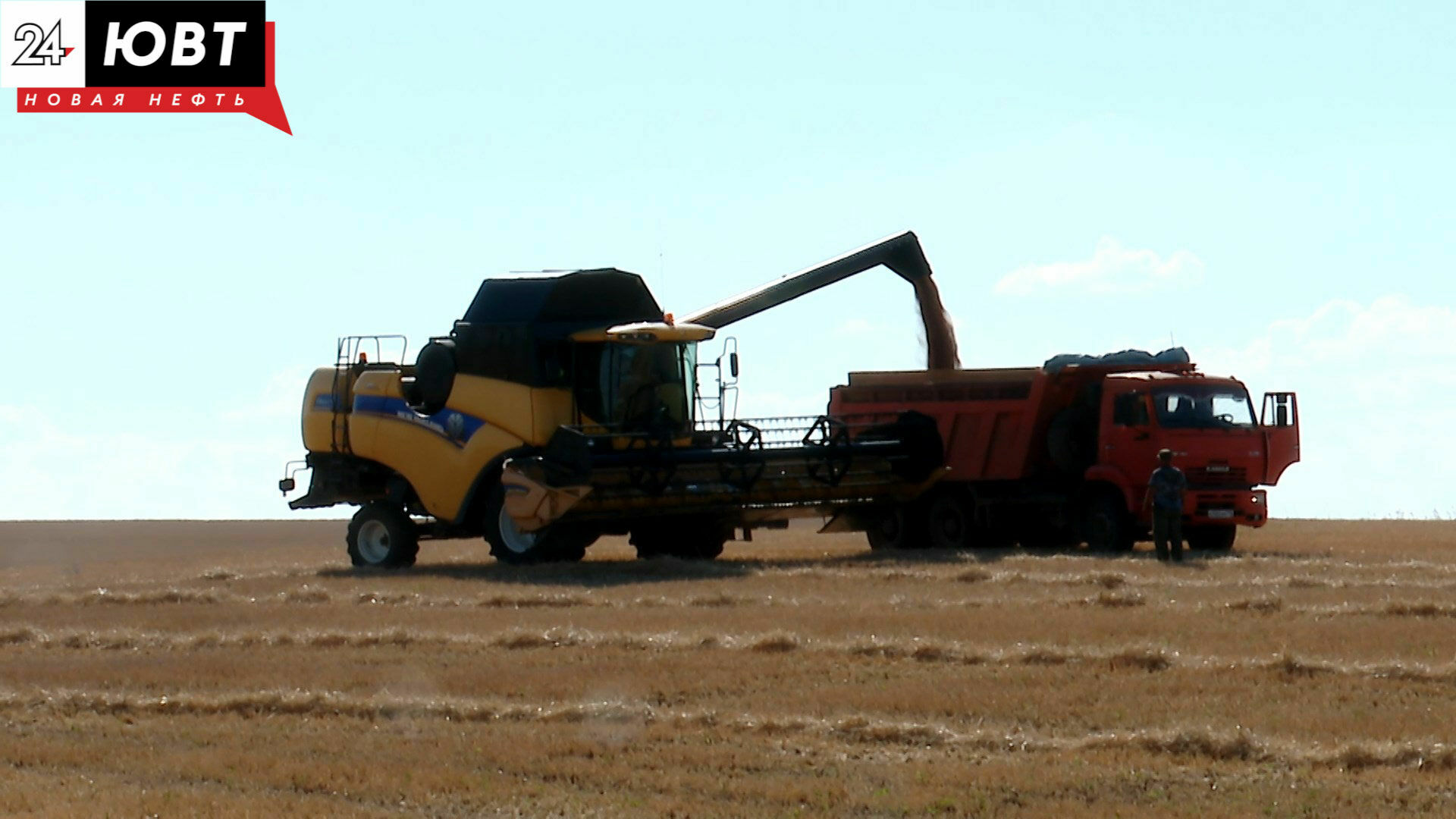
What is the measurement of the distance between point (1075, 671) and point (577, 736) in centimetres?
409

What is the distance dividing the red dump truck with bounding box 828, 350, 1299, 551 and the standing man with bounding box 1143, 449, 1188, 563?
1605mm

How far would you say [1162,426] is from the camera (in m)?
26.4

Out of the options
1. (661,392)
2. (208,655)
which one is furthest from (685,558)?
(208,655)

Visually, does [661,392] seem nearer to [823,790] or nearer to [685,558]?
[685,558]

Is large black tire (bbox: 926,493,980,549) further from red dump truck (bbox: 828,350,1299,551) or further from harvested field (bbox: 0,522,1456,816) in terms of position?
harvested field (bbox: 0,522,1456,816)

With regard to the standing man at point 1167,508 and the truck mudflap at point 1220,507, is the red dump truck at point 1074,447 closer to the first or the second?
the truck mudflap at point 1220,507

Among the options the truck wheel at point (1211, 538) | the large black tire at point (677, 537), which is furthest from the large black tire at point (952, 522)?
the large black tire at point (677, 537)

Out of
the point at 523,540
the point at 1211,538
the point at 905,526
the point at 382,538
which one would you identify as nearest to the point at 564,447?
the point at 523,540

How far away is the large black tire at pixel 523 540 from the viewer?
997 inches

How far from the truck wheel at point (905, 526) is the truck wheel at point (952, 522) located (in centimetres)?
18

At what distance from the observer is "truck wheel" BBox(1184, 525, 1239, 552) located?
89.9ft

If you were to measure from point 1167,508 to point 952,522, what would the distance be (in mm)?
5078

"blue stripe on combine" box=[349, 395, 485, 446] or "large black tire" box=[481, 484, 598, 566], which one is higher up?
"blue stripe on combine" box=[349, 395, 485, 446]

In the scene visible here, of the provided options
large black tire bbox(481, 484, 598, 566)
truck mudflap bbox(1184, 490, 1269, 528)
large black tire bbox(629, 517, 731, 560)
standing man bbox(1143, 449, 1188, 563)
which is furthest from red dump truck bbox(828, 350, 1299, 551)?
large black tire bbox(481, 484, 598, 566)
